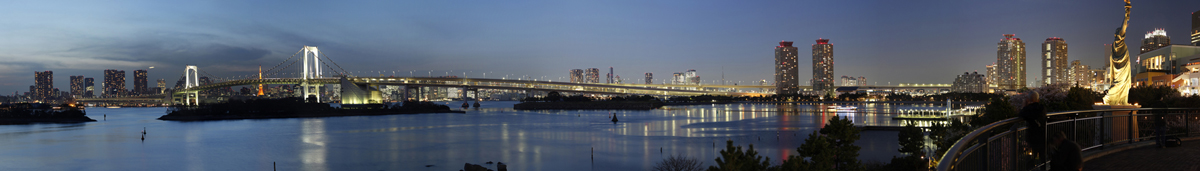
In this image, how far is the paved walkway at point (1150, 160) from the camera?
625cm

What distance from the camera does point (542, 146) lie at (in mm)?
35406

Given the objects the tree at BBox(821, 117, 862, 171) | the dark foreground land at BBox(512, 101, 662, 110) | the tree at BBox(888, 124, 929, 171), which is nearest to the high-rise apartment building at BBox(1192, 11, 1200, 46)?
the dark foreground land at BBox(512, 101, 662, 110)

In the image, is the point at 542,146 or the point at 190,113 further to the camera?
the point at 190,113

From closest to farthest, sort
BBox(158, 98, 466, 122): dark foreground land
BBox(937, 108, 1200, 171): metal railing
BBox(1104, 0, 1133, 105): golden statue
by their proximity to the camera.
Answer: BBox(937, 108, 1200, 171): metal railing → BBox(1104, 0, 1133, 105): golden statue → BBox(158, 98, 466, 122): dark foreground land

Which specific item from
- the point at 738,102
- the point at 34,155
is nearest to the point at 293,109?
the point at 34,155

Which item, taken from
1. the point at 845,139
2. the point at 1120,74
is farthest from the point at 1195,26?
the point at 845,139

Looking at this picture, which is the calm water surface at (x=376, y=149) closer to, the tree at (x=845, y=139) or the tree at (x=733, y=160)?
the tree at (x=845, y=139)

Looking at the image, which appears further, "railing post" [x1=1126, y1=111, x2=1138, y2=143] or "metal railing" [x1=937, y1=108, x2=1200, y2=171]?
"railing post" [x1=1126, y1=111, x2=1138, y2=143]

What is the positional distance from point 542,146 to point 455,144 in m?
5.57

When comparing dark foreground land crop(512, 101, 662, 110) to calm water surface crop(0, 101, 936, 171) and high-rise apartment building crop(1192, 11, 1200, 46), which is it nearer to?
calm water surface crop(0, 101, 936, 171)

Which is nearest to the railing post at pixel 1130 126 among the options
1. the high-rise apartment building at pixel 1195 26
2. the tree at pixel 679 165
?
the tree at pixel 679 165

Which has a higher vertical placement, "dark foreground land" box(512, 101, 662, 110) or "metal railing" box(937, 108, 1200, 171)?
"metal railing" box(937, 108, 1200, 171)

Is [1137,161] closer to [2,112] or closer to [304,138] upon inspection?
[304,138]

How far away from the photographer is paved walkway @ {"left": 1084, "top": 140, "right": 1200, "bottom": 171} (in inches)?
246
